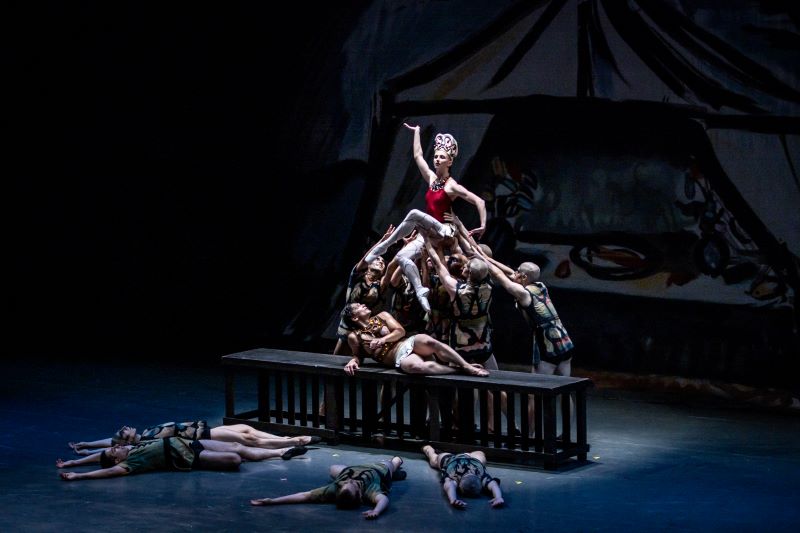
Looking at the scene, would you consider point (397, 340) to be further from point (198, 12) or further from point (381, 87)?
point (198, 12)

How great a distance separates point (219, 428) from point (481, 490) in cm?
198

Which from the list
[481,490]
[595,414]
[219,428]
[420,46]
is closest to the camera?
[481,490]

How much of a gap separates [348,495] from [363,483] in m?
0.13

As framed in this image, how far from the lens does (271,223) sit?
39.7 feet

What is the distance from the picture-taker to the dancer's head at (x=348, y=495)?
7.30m

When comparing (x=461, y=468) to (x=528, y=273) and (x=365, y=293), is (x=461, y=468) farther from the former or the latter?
(x=365, y=293)

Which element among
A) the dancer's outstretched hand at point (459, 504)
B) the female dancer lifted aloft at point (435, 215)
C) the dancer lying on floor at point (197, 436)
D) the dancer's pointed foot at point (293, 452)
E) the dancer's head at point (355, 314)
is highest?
the female dancer lifted aloft at point (435, 215)

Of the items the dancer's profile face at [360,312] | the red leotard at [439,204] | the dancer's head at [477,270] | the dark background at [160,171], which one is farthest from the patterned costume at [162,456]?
the dark background at [160,171]

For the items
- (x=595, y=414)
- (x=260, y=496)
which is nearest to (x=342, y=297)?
(x=595, y=414)

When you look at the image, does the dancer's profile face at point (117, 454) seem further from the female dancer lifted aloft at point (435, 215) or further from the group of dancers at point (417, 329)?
the female dancer lifted aloft at point (435, 215)

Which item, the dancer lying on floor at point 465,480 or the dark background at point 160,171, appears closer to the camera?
the dancer lying on floor at point 465,480

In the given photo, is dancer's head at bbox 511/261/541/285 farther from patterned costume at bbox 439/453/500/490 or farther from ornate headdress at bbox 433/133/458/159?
patterned costume at bbox 439/453/500/490

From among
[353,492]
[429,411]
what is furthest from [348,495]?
[429,411]

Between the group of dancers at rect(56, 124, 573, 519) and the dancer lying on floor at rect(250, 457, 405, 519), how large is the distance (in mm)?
378
